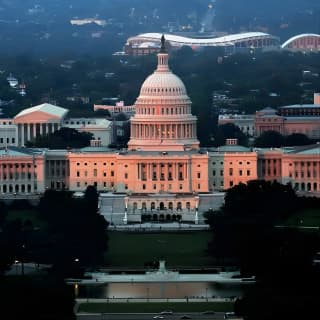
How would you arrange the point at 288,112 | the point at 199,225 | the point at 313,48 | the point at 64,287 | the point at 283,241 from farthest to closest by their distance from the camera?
1. the point at 313,48
2. the point at 288,112
3. the point at 199,225
4. the point at 283,241
5. the point at 64,287

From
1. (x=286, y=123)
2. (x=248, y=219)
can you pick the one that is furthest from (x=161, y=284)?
(x=286, y=123)

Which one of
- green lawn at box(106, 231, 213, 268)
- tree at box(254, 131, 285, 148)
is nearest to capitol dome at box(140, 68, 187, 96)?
tree at box(254, 131, 285, 148)

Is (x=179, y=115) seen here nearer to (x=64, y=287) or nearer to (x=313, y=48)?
(x=64, y=287)

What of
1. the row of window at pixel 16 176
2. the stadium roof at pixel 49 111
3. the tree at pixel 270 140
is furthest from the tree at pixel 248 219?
the stadium roof at pixel 49 111

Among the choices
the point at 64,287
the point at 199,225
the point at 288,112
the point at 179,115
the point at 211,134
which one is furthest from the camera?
the point at 288,112

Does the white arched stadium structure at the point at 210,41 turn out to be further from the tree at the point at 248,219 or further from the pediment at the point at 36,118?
the tree at the point at 248,219

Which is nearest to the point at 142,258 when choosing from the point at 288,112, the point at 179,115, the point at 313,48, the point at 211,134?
the point at 179,115

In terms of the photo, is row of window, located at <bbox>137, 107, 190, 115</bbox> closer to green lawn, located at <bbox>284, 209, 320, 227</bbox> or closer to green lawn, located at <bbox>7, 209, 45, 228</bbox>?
green lawn, located at <bbox>7, 209, 45, 228</bbox>

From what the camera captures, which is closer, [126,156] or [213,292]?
[213,292]

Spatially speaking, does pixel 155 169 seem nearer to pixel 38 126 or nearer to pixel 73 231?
pixel 73 231
